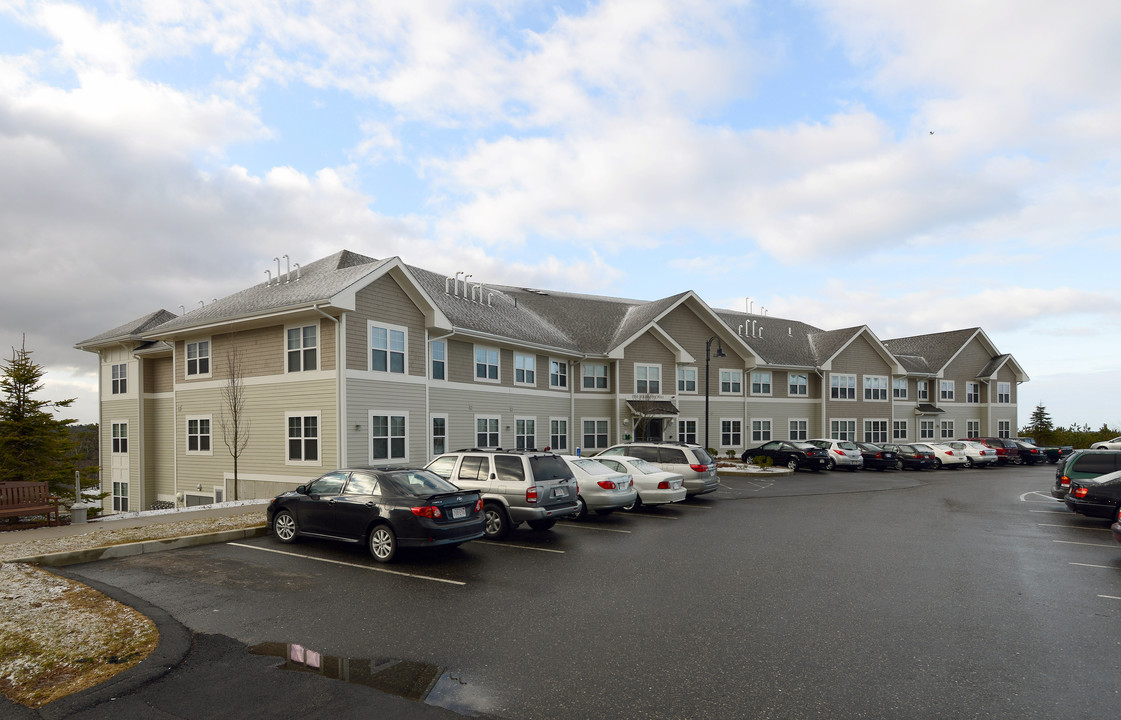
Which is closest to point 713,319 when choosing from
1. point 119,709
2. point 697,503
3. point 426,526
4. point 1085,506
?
point 697,503

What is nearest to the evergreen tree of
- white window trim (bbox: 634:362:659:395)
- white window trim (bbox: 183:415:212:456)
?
white window trim (bbox: 183:415:212:456)

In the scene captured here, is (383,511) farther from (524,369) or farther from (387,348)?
(524,369)

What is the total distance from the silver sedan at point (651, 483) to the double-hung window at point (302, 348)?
406 inches

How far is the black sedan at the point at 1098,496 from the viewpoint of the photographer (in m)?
14.1

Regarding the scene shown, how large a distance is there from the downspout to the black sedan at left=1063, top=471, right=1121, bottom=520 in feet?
63.7

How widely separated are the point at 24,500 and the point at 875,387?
48.2 meters

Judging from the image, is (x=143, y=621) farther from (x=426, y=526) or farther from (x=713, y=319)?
(x=713, y=319)

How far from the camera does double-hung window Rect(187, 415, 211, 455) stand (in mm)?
24141

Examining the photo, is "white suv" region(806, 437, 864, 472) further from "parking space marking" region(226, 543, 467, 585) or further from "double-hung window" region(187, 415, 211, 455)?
"double-hung window" region(187, 415, 211, 455)

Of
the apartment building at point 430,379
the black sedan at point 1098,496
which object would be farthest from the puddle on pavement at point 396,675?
the black sedan at point 1098,496

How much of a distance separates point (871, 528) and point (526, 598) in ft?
31.5

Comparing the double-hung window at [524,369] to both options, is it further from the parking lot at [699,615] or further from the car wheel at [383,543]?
the car wheel at [383,543]

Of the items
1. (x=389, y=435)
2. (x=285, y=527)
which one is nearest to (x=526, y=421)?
(x=389, y=435)

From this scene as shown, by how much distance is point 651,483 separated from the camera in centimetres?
1712
